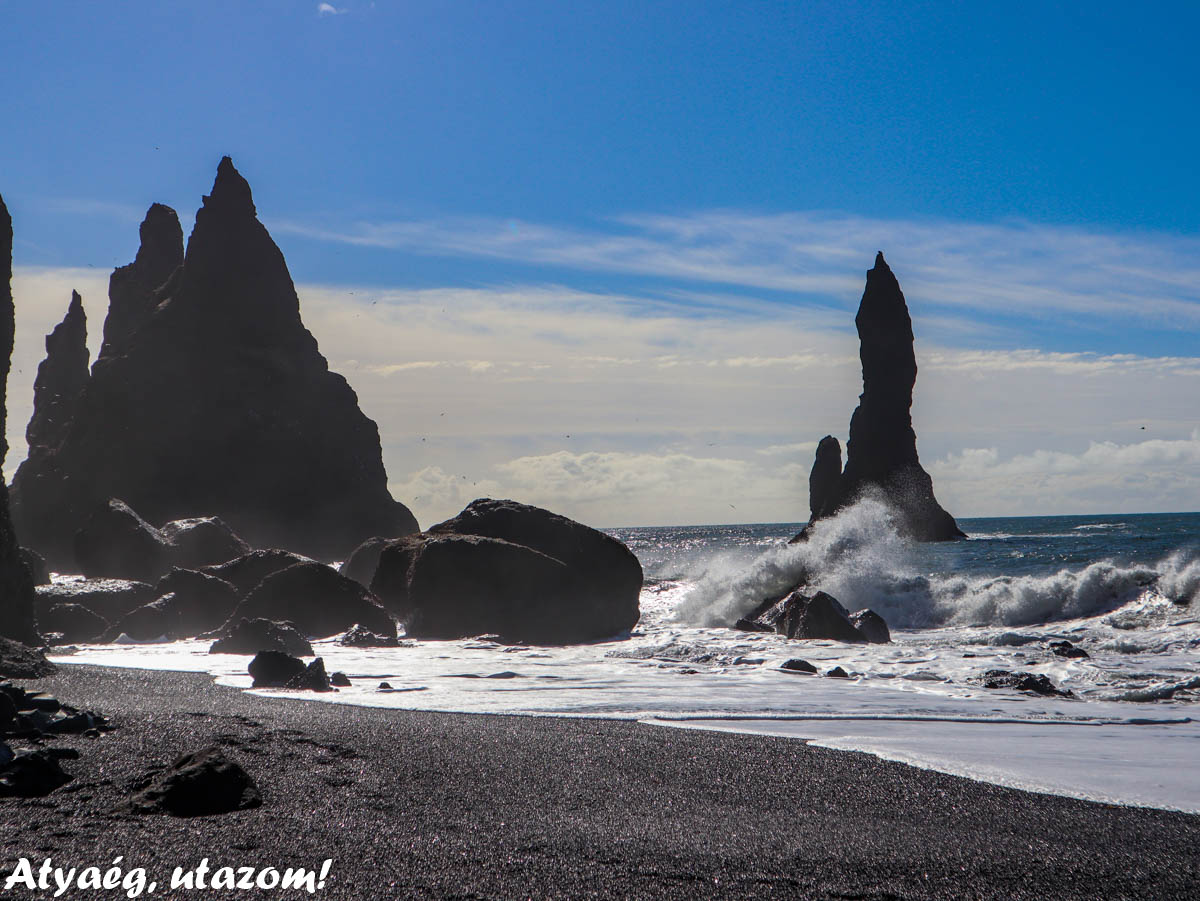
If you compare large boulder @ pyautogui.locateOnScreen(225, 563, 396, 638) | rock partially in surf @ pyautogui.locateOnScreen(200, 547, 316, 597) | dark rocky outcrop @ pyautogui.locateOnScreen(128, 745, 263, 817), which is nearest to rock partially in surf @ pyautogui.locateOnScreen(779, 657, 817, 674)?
large boulder @ pyautogui.locateOnScreen(225, 563, 396, 638)

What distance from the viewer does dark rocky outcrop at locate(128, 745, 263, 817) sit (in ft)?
11.6

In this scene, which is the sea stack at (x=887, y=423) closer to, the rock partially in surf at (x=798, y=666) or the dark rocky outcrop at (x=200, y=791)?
the rock partially in surf at (x=798, y=666)

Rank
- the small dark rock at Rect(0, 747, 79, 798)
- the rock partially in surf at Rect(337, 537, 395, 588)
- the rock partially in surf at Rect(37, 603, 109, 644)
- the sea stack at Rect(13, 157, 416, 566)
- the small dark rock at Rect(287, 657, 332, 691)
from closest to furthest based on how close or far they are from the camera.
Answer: the small dark rock at Rect(0, 747, 79, 798) < the small dark rock at Rect(287, 657, 332, 691) < the rock partially in surf at Rect(37, 603, 109, 644) < the rock partially in surf at Rect(337, 537, 395, 588) < the sea stack at Rect(13, 157, 416, 566)

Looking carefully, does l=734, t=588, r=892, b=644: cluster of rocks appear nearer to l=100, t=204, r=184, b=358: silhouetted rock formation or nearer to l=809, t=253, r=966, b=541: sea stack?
l=809, t=253, r=966, b=541: sea stack

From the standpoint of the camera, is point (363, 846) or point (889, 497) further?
point (889, 497)

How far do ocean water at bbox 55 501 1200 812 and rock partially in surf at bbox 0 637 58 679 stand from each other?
165 cm

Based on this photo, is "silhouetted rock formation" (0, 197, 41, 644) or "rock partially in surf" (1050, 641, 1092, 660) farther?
"rock partially in surf" (1050, 641, 1092, 660)

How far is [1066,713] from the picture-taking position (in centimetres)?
732

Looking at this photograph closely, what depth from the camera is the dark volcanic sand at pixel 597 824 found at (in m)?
3.05

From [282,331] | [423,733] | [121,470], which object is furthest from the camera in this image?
[282,331]

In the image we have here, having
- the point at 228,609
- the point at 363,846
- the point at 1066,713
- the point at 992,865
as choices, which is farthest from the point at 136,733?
the point at 228,609

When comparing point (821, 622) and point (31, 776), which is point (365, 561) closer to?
point (821, 622)

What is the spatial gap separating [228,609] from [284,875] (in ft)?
47.3

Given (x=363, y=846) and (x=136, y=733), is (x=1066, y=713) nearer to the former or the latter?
(x=363, y=846)
